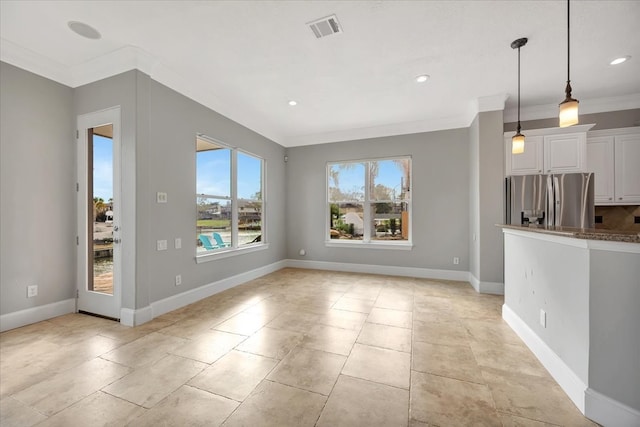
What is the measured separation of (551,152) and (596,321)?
10.9 ft

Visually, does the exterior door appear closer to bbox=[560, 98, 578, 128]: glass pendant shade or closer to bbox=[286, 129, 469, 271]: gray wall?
bbox=[286, 129, 469, 271]: gray wall

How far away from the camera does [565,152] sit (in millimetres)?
3811

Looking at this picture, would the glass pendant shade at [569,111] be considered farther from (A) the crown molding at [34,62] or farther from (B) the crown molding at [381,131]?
(A) the crown molding at [34,62]

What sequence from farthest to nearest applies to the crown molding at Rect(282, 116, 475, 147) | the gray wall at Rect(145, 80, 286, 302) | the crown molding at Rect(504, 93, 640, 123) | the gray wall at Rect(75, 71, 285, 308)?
the crown molding at Rect(282, 116, 475, 147) < the crown molding at Rect(504, 93, 640, 123) < the gray wall at Rect(145, 80, 286, 302) < the gray wall at Rect(75, 71, 285, 308)

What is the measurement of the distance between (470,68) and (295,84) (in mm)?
2193

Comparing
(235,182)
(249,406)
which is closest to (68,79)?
(235,182)

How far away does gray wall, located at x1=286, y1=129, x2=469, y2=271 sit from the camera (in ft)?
15.7

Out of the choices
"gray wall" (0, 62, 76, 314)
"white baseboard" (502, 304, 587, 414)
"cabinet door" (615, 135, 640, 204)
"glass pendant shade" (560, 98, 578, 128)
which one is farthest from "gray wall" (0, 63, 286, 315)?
"cabinet door" (615, 135, 640, 204)

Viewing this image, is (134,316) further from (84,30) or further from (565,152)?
(565,152)

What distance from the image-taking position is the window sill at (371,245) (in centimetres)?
513

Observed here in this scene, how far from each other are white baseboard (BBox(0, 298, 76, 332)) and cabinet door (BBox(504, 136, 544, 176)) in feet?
20.7

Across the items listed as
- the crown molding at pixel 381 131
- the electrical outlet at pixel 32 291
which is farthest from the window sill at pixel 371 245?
the electrical outlet at pixel 32 291

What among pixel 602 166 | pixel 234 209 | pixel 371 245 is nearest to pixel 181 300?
pixel 234 209

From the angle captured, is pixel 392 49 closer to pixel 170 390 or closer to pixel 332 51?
pixel 332 51
